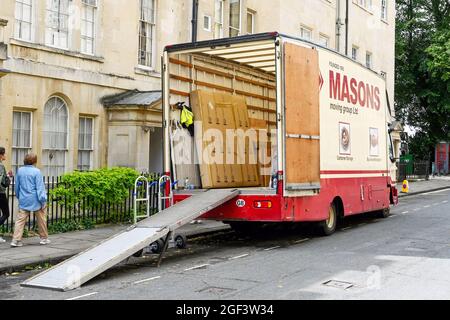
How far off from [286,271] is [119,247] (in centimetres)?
250

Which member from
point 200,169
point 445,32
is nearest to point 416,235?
point 200,169

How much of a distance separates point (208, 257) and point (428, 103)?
3670 centimetres

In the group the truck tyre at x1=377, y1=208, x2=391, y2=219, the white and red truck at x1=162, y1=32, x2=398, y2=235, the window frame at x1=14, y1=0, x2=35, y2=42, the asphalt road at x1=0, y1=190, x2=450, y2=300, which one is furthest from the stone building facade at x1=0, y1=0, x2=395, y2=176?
the truck tyre at x1=377, y1=208, x2=391, y2=219

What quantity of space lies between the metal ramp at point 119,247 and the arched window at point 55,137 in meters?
5.47

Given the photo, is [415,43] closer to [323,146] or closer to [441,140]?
[441,140]

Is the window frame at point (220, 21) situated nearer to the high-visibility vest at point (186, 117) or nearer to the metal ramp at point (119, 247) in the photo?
the high-visibility vest at point (186, 117)

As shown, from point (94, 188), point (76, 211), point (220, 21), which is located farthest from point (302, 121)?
point (220, 21)

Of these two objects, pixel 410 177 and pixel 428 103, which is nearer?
pixel 410 177

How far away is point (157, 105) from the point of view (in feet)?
53.8

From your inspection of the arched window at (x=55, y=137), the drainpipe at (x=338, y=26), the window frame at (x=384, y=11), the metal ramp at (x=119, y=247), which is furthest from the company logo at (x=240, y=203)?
the window frame at (x=384, y=11)

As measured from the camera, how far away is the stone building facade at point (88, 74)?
1416cm

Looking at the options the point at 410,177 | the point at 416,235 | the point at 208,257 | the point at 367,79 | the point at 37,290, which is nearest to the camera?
the point at 37,290
